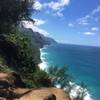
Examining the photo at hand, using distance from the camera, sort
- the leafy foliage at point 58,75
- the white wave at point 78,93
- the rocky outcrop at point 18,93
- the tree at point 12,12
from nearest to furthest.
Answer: the rocky outcrop at point 18,93
the tree at point 12,12
the leafy foliage at point 58,75
the white wave at point 78,93

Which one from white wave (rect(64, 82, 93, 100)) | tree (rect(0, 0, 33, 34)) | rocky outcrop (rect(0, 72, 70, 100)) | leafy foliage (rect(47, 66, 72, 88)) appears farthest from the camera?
white wave (rect(64, 82, 93, 100))

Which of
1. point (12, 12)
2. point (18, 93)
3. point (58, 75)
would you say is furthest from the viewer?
point (58, 75)

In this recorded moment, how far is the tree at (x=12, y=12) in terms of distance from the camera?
42.1 meters

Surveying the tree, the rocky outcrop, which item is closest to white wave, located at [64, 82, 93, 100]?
the tree

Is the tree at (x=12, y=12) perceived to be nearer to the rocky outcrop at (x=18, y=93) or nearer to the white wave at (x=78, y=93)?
the rocky outcrop at (x=18, y=93)

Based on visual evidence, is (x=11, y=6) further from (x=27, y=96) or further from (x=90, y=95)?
(x=90, y=95)

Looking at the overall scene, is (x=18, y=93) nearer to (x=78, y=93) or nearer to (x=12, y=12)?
(x=12, y=12)

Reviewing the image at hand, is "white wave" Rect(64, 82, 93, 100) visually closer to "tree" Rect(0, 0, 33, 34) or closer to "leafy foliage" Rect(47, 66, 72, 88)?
"leafy foliage" Rect(47, 66, 72, 88)

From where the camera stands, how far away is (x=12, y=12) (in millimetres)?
43188

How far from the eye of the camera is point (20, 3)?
43.9 meters

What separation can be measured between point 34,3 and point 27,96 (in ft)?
103

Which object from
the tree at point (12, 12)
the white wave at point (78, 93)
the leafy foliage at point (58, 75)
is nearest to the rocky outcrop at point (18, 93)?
the tree at point (12, 12)

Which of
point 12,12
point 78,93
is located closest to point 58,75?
point 78,93

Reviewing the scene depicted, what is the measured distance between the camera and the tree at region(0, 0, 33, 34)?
42.1m
